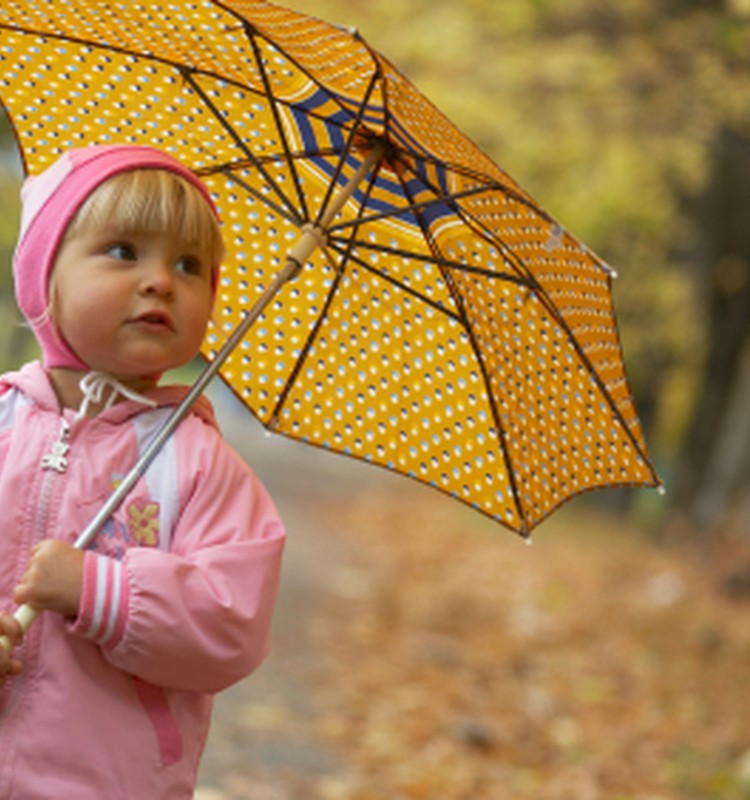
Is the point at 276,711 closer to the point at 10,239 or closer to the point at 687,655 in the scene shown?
the point at 687,655

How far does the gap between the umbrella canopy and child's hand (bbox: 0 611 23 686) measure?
1013 millimetres

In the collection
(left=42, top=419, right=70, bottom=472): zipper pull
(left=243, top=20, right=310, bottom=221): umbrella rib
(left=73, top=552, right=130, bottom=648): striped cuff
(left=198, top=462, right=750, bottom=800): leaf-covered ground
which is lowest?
(left=198, top=462, right=750, bottom=800): leaf-covered ground

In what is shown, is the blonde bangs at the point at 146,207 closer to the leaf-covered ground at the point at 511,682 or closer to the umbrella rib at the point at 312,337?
the umbrella rib at the point at 312,337

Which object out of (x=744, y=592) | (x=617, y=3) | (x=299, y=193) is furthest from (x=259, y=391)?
(x=744, y=592)

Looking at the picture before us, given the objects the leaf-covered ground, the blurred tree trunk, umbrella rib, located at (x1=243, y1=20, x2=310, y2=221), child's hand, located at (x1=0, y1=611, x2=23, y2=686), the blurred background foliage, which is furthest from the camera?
the blurred tree trunk

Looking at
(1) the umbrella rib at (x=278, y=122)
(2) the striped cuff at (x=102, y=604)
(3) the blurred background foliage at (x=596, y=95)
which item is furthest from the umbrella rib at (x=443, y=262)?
(3) the blurred background foliage at (x=596, y=95)

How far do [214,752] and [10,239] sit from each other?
39.9 feet

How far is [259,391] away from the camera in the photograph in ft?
10.00

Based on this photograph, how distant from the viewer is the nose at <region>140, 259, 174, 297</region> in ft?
7.39

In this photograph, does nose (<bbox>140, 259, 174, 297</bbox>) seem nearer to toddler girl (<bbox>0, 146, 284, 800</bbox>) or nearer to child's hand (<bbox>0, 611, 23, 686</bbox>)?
toddler girl (<bbox>0, 146, 284, 800</bbox>)

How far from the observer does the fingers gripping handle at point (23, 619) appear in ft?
6.93

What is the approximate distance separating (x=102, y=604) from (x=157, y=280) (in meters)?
0.57

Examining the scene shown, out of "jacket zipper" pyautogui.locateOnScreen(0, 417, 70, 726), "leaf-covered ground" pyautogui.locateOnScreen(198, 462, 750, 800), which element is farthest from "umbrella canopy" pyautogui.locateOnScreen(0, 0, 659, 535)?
"leaf-covered ground" pyautogui.locateOnScreen(198, 462, 750, 800)

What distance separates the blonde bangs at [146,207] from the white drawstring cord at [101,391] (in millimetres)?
266
